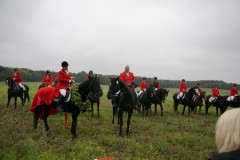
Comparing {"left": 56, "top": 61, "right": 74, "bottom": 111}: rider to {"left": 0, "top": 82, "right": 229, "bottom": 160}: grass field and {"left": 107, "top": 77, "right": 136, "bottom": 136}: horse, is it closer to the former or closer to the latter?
{"left": 0, "top": 82, "right": 229, "bottom": 160}: grass field

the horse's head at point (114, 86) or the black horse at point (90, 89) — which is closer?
the black horse at point (90, 89)

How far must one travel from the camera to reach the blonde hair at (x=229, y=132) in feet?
7.21

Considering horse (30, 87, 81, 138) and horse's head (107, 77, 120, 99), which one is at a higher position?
horse's head (107, 77, 120, 99)

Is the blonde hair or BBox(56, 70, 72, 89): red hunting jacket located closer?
the blonde hair

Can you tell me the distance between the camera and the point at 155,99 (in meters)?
18.5

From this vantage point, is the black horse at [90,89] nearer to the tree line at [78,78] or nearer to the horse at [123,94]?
A: the horse at [123,94]

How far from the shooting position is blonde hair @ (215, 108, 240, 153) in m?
2.20

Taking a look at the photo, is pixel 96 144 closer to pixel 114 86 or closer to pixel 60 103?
pixel 60 103

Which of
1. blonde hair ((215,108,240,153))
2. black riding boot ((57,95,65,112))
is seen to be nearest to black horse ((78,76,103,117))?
black riding boot ((57,95,65,112))

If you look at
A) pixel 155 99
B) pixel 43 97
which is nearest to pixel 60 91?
pixel 43 97

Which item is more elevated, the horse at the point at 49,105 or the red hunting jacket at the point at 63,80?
the red hunting jacket at the point at 63,80

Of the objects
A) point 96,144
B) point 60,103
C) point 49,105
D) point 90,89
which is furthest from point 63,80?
point 96,144

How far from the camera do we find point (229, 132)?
7.32 feet

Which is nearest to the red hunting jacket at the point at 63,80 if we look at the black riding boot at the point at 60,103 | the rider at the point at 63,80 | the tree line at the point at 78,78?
the rider at the point at 63,80
